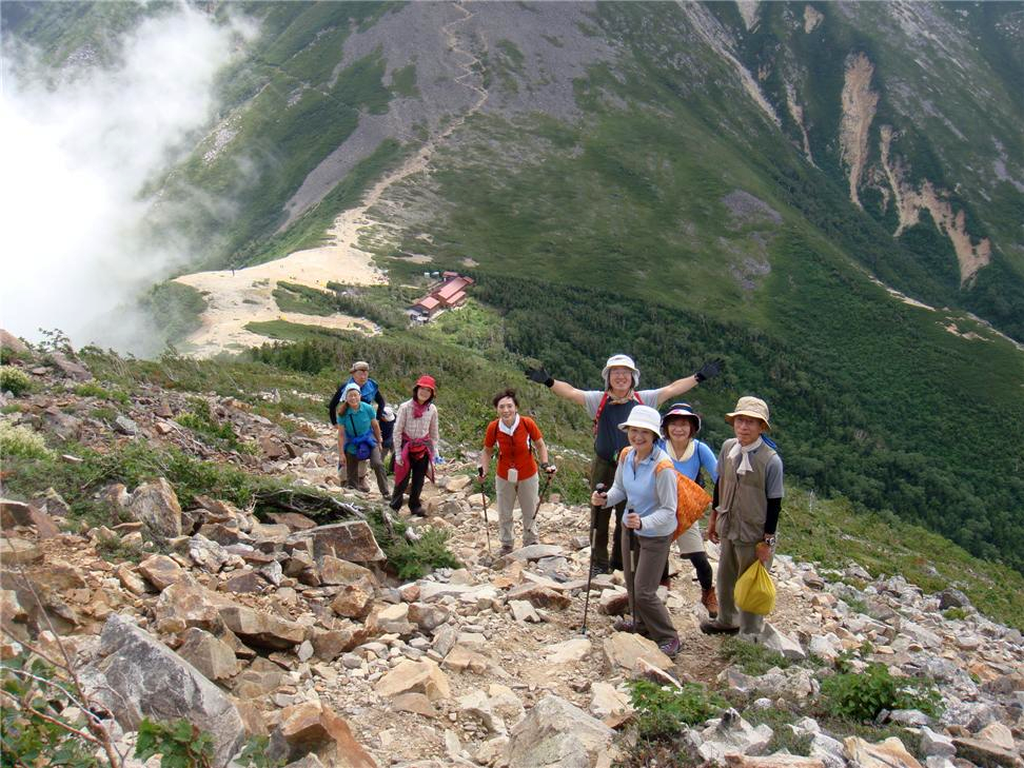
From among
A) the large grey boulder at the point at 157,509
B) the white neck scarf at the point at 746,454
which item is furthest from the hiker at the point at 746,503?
the large grey boulder at the point at 157,509

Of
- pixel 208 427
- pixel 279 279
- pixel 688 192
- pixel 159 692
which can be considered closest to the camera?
pixel 159 692

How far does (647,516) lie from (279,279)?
6495 cm

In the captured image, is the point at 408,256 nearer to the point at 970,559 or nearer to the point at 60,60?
the point at 970,559

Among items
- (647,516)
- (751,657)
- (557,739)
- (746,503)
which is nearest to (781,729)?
(557,739)

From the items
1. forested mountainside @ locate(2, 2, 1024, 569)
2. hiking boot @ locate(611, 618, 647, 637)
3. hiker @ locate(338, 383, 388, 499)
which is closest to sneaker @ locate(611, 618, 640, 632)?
hiking boot @ locate(611, 618, 647, 637)

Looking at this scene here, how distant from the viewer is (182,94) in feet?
533

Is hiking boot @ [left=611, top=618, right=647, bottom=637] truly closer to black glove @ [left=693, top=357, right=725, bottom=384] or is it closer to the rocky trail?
the rocky trail

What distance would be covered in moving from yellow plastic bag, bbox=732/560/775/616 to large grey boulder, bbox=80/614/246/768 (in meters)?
4.70

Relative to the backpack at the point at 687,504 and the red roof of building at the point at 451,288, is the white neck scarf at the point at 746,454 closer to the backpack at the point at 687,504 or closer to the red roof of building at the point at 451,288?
the backpack at the point at 687,504

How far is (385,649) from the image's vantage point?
6.77 m

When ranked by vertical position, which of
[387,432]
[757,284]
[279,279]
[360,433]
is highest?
[360,433]

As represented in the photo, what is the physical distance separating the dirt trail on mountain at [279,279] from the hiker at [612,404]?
37.1 m

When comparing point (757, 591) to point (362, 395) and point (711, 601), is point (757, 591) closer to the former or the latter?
point (711, 601)

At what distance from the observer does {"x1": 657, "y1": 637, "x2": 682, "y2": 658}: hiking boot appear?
735 cm
